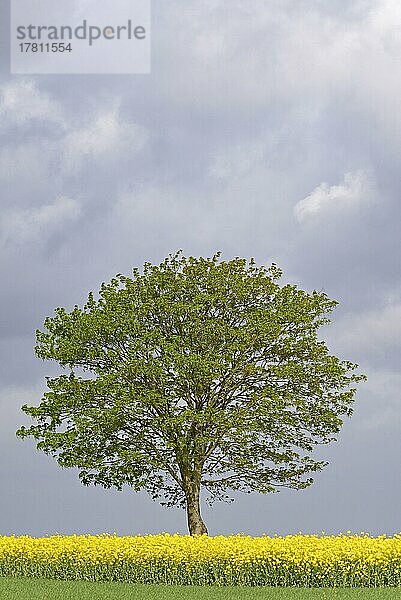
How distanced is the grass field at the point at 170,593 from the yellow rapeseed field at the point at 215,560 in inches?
26.3

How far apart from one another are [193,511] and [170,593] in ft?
23.0

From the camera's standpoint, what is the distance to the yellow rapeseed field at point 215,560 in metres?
14.9

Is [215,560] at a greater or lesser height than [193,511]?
lesser

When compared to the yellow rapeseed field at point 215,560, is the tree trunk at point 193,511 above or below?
above

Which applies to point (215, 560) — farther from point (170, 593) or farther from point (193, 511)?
point (193, 511)

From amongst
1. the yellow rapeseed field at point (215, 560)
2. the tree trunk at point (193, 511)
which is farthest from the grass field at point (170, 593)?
the tree trunk at point (193, 511)

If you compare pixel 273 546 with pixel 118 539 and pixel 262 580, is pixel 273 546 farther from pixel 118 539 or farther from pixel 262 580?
pixel 118 539

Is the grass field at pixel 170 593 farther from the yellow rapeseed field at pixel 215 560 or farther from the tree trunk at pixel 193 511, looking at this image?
the tree trunk at pixel 193 511

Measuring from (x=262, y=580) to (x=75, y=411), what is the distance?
831 centimetres

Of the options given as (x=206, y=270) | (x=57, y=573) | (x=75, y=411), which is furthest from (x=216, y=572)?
(x=206, y=270)

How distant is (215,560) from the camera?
15.7 m

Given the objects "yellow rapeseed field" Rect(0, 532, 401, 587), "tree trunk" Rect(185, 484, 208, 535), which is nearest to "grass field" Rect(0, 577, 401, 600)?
"yellow rapeseed field" Rect(0, 532, 401, 587)

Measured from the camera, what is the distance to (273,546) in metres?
15.5

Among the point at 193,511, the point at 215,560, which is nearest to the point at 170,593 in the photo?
the point at 215,560
